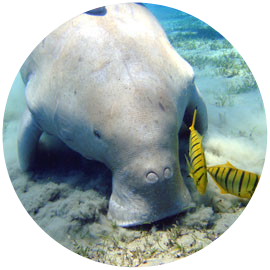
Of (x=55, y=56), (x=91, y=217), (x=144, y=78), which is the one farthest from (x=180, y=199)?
(x=55, y=56)

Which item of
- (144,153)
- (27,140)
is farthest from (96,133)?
(27,140)

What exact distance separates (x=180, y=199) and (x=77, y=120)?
56.1 inches

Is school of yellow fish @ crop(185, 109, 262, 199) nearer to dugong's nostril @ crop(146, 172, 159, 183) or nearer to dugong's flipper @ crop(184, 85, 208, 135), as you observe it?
dugong's nostril @ crop(146, 172, 159, 183)

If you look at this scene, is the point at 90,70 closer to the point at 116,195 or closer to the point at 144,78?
the point at 144,78

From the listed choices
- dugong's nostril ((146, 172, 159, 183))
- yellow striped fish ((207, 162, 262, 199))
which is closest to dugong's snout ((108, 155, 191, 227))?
dugong's nostril ((146, 172, 159, 183))

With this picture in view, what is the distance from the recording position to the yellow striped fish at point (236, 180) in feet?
8.18

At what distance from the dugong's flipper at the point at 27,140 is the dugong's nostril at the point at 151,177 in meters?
2.63

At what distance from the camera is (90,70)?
2.73 meters

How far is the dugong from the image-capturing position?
238 cm

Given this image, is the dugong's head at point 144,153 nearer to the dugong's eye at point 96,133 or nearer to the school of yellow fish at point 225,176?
the dugong's eye at point 96,133

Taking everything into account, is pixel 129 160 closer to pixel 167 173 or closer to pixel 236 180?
pixel 167 173

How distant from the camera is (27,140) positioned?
4492mm

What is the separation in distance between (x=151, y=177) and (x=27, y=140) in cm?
297

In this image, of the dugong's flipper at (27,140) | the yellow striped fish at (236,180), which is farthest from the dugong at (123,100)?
the dugong's flipper at (27,140)
